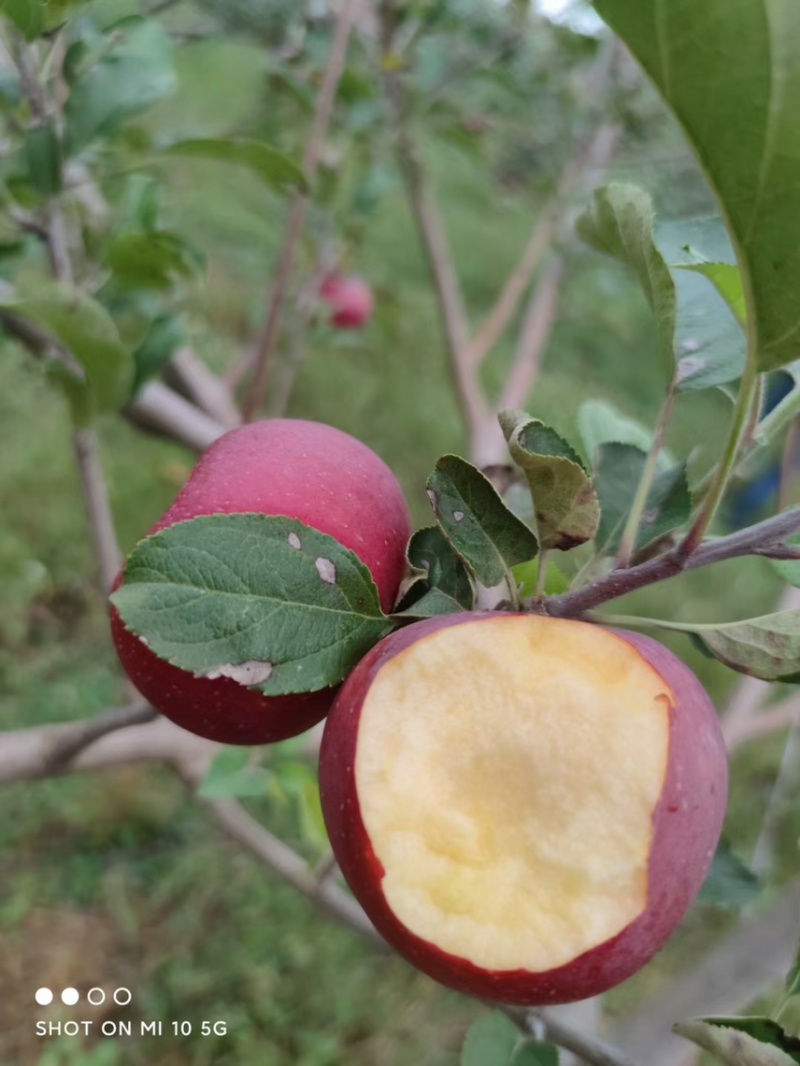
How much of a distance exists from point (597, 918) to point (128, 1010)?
4.50ft

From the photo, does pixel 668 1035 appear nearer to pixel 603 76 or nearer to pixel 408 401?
pixel 603 76

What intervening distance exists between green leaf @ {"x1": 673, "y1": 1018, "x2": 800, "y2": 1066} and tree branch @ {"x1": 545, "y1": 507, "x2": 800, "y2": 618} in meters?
0.20

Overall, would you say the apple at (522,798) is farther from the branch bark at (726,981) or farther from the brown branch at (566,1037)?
the branch bark at (726,981)

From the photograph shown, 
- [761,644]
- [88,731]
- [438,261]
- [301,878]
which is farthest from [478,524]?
[438,261]

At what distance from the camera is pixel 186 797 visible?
6.01 ft

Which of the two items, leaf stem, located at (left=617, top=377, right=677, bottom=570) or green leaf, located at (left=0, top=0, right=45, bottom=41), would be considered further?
green leaf, located at (left=0, top=0, right=45, bottom=41)

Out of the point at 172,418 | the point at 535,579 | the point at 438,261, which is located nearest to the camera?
the point at 535,579

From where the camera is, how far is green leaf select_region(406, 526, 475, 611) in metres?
0.46

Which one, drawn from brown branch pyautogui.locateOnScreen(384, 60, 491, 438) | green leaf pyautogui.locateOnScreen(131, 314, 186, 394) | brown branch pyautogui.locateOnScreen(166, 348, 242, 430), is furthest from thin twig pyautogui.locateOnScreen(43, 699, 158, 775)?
brown branch pyautogui.locateOnScreen(384, 60, 491, 438)

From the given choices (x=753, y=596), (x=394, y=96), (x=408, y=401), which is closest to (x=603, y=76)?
(x=394, y=96)

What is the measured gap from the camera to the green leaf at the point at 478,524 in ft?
1.44

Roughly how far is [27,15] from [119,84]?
0.14 meters

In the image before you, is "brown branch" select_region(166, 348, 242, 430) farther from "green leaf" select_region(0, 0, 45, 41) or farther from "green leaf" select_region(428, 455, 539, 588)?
"green leaf" select_region(428, 455, 539, 588)

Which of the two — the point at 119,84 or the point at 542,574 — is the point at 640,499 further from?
the point at 119,84
